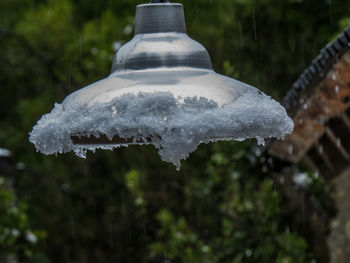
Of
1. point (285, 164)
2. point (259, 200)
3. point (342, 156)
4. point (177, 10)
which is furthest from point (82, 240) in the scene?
point (177, 10)

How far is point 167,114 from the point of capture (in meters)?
1.75

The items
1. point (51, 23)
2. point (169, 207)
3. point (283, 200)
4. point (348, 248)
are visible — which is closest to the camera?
point (348, 248)

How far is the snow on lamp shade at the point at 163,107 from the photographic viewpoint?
1.73m

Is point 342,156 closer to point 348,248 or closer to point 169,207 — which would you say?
point 348,248

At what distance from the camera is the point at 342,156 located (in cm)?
535

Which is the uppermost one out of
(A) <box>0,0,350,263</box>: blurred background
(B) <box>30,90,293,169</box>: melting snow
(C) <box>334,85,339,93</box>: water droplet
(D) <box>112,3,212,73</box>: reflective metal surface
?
(D) <box>112,3,212,73</box>: reflective metal surface

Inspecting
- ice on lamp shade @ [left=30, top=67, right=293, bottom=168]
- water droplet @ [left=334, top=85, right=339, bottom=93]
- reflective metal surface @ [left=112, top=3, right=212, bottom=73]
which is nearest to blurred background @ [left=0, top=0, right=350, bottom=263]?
water droplet @ [left=334, top=85, right=339, bottom=93]

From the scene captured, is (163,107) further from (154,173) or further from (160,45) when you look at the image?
(154,173)

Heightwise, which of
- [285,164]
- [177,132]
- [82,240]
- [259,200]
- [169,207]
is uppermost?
[177,132]

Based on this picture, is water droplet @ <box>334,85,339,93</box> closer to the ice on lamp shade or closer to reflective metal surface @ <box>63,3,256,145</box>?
reflective metal surface @ <box>63,3,256,145</box>

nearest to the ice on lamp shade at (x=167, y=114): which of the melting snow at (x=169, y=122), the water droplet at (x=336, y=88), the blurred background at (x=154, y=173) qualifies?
the melting snow at (x=169, y=122)

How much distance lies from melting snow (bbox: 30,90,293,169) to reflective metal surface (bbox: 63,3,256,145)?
1.5 inches

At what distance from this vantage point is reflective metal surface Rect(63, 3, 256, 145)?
1854 mm

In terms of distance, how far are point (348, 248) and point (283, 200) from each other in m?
1.27
